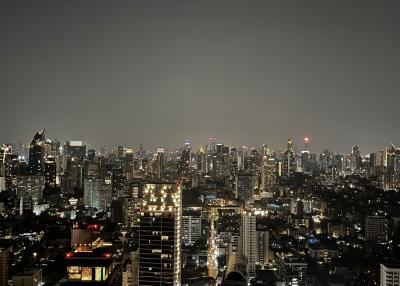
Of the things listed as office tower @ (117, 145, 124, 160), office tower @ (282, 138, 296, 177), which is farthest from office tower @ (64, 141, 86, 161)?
office tower @ (282, 138, 296, 177)

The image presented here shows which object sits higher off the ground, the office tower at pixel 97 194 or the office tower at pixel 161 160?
the office tower at pixel 161 160

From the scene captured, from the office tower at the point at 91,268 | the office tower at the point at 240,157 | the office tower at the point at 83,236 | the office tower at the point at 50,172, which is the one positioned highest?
the office tower at the point at 240,157

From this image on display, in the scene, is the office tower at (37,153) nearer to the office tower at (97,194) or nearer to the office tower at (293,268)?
the office tower at (97,194)

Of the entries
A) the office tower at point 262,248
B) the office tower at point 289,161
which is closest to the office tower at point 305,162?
the office tower at point 289,161

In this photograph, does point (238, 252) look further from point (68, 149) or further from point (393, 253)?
point (68, 149)

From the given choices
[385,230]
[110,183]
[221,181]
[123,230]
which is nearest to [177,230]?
[123,230]

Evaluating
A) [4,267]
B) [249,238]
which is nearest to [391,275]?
[249,238]

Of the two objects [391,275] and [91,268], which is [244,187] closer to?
[391,275]
